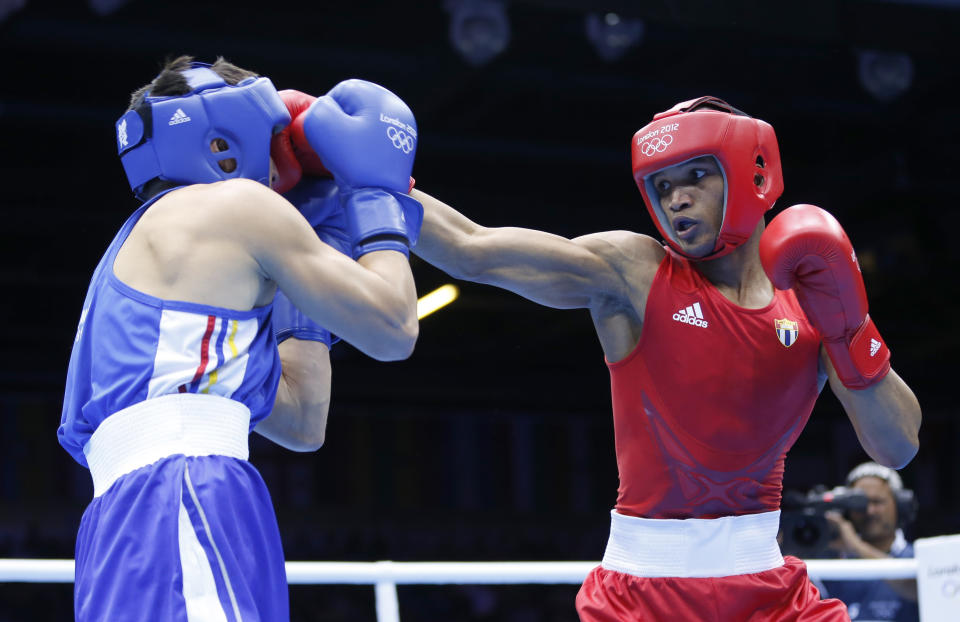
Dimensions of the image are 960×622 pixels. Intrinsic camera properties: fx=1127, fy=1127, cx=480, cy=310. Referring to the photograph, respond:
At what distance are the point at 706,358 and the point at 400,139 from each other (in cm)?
83

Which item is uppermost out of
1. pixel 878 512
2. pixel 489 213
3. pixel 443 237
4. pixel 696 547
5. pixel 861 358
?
pixel 489 213

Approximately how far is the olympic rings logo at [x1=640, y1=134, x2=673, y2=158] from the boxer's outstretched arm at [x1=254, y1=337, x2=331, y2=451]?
0.82m

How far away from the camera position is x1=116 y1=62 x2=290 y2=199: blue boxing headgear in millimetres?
1825

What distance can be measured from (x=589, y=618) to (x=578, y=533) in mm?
10225

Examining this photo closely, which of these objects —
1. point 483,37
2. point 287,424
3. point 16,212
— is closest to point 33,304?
point 16,212

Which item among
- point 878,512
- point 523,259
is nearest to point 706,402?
point 523,259

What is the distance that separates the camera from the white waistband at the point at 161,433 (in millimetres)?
1678

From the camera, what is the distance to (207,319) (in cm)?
171

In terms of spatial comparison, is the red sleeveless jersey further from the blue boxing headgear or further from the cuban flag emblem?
the blue boxing headgear

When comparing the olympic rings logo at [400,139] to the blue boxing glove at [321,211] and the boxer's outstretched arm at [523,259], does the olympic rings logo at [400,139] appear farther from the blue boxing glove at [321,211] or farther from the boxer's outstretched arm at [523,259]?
the boxer's outstretched arm at [523,259]

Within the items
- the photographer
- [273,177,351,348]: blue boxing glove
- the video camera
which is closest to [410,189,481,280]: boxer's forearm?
[273,177,351,348]: blue boxing glove

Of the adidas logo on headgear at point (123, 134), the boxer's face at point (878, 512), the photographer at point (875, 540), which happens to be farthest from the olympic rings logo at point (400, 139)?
the boxer's face at point (878, 512)

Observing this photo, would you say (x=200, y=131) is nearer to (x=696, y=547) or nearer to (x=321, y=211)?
(x=321, y=211)

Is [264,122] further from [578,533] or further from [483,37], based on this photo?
[578,533]
